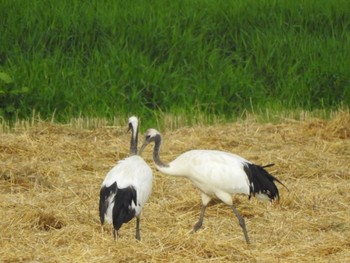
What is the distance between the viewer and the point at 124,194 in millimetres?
7867

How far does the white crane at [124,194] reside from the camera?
7.78m

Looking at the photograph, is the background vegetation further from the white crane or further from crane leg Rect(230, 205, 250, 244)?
the white crane

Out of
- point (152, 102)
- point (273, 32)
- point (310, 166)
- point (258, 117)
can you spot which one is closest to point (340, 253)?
point (310, 166)

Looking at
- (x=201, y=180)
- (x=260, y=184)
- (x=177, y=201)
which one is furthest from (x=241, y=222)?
(x=177, y=201)

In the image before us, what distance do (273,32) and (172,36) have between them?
1496 millimetres

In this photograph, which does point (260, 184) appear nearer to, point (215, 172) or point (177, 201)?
point (215, 172)

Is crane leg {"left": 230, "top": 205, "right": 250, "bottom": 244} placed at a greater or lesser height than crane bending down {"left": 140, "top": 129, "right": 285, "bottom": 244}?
lesser

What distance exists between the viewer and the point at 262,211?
909 cm

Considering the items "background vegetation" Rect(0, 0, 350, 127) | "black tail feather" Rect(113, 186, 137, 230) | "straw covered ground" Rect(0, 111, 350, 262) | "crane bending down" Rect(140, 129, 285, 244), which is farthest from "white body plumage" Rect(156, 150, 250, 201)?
"background vegetation" Rect(0, 0, 350, 127)

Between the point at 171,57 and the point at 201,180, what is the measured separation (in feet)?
20.2

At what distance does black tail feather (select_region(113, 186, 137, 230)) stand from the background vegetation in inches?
191

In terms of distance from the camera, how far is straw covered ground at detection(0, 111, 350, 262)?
7.46 metres

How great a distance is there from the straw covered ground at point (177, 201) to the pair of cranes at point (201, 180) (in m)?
0.27

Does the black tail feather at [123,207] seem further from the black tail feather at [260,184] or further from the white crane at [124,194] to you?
the black tail feather at [260,184]
